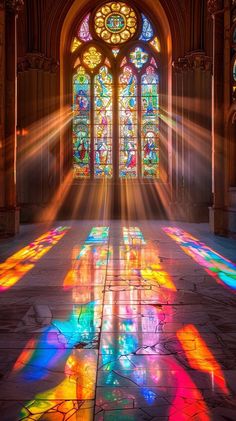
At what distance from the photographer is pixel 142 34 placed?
1817cm

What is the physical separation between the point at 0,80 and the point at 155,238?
16.3 feet

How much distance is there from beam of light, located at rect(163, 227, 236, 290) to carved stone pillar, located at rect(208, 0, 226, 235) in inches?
36.8

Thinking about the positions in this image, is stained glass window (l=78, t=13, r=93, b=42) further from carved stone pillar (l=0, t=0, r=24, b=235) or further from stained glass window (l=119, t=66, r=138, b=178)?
carved stone pillar (l=0, t=0, r=24, b=235)

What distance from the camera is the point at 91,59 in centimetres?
1822

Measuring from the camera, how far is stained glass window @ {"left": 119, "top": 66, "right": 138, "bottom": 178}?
18.1 metres

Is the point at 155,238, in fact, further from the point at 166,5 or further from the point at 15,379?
the point at 166,5

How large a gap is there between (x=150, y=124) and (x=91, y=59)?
343 centimetres

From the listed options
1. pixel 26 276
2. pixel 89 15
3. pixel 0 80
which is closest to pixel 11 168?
pixel 0 80

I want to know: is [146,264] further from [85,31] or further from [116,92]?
[85,31]

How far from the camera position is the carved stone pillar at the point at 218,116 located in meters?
10.9

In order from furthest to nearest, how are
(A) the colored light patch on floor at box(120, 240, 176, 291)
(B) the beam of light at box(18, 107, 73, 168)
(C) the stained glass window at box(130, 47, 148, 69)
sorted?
(C) the stained glass window at box(130, 47, 148, 69)
(B) the beam of light at box(18, 107, 73, 168)
(A) the colored light patch on floor at box(120, 240, 176, 291)

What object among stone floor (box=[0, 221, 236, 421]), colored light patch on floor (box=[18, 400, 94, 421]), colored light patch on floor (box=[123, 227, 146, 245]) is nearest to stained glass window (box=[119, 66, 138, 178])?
colored light patch on floor (box=[123, 227, 146, 245])

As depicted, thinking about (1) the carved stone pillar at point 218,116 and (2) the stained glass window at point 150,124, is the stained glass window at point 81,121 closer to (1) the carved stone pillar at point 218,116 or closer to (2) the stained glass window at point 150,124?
(2) the stained glass window at point 150,124

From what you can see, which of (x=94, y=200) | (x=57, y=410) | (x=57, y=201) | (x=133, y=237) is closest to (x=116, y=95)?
(x=94, y=200)
